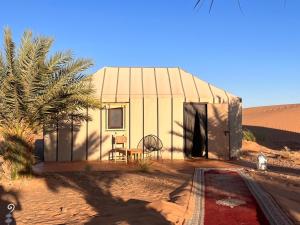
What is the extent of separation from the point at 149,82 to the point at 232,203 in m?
9.68

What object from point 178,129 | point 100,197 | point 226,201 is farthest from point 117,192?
point 178,129

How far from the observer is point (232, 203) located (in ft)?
27.1

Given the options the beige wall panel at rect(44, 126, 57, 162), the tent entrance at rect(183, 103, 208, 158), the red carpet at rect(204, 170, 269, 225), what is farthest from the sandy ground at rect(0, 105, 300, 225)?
the tent entrance at rect(183, 103, 208, 158)

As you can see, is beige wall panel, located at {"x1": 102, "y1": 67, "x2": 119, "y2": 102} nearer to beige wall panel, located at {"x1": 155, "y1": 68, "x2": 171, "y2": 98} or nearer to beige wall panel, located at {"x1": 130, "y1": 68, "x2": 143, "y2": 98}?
beige wall panel, located at {"x1": 130, "y1": 68, "x2": 143, "y2": 98}

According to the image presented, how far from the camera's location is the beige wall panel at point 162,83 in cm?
1670

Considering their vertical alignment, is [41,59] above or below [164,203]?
above

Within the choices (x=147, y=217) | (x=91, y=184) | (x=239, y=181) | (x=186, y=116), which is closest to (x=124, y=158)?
(x=186, y=116)

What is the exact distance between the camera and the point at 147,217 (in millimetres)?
7133

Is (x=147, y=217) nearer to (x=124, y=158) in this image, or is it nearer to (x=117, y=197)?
(x=117, y=197)

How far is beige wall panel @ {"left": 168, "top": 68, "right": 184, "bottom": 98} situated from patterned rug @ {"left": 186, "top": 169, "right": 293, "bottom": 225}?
5530mm

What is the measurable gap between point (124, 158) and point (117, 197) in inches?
260

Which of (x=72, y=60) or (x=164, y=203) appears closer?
(x=164, y=203)

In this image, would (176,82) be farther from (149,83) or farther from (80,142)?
(80,142)

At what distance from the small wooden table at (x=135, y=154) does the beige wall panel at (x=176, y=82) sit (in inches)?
96.8
